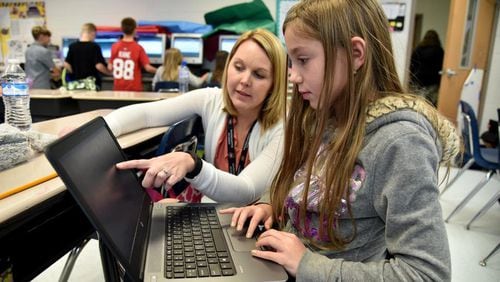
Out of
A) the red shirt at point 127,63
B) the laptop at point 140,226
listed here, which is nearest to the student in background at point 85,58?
the red shirt at point 127,63

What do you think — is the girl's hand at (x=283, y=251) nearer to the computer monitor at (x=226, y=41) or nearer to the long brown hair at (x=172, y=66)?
the long brown hair at (x=172, y=66)

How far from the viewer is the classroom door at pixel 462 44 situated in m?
3.75

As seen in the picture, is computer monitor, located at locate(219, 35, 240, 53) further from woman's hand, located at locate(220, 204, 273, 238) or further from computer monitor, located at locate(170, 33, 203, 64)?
woman's hand, located at locate(220, 204, 273, 238)

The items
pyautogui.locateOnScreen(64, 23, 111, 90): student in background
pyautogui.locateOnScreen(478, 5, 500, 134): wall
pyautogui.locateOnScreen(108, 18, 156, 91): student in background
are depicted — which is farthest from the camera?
pyautogui.locateOnScreen(64, 23, 111, 90): student in background

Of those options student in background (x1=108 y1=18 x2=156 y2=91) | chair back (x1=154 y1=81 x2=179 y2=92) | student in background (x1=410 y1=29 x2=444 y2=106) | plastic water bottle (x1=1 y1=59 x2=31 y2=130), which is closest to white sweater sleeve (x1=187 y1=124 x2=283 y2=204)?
plastic water bottle (x1=1 y1=59 x2=31 y2=130)

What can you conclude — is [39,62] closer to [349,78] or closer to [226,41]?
[226,41]

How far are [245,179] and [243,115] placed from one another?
1.19 ft

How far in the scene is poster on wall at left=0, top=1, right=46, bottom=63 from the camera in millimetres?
5659

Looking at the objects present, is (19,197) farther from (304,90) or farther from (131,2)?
(131,2)

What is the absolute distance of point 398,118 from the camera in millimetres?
619

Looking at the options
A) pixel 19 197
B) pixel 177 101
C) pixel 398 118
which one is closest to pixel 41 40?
pixel 177 101

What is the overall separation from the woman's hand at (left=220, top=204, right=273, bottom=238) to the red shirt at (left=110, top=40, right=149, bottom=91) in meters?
3.65

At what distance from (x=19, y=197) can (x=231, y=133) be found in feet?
2.58

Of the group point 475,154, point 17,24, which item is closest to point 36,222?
point 475,154
